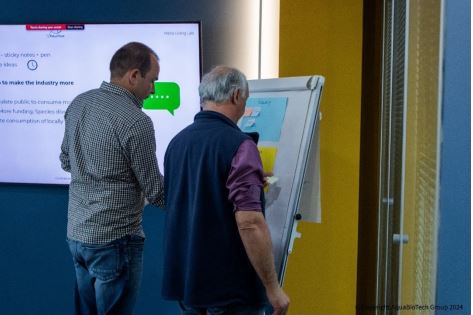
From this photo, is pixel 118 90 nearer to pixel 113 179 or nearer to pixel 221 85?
pixel 113 179

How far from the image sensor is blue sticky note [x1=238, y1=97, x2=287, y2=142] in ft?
7.55

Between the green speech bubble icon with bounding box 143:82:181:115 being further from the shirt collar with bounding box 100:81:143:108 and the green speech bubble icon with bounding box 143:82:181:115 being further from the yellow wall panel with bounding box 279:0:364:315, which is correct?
the shirt collar with bounding box 100:81:143:108

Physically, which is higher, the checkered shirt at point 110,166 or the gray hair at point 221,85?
the gray hair at point 221,85

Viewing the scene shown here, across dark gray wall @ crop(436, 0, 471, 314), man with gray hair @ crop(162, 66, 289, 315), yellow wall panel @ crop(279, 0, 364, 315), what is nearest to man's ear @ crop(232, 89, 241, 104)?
man with gray hair @ crop(162, 66, 289, 315)

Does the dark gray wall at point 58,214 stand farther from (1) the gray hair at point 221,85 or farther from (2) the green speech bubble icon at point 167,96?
(1) the gray hair at point 221,85

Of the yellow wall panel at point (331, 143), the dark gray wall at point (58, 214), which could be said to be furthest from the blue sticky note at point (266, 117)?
the dark gray wall at point (58, 214)

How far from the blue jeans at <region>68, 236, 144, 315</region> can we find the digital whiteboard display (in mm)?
1010

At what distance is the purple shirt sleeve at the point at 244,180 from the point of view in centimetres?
169

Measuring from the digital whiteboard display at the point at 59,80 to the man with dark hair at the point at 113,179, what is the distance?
0.83m

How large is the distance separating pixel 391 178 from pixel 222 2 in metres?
1.47

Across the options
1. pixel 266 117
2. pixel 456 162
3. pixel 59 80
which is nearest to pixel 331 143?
pixel 266 117

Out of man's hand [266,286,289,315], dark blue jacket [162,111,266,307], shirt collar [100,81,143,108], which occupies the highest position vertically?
shirt collar [100,81,143,108]

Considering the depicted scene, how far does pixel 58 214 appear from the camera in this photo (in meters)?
3.37

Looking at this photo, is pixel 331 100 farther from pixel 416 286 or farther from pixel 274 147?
pixel 416 286
